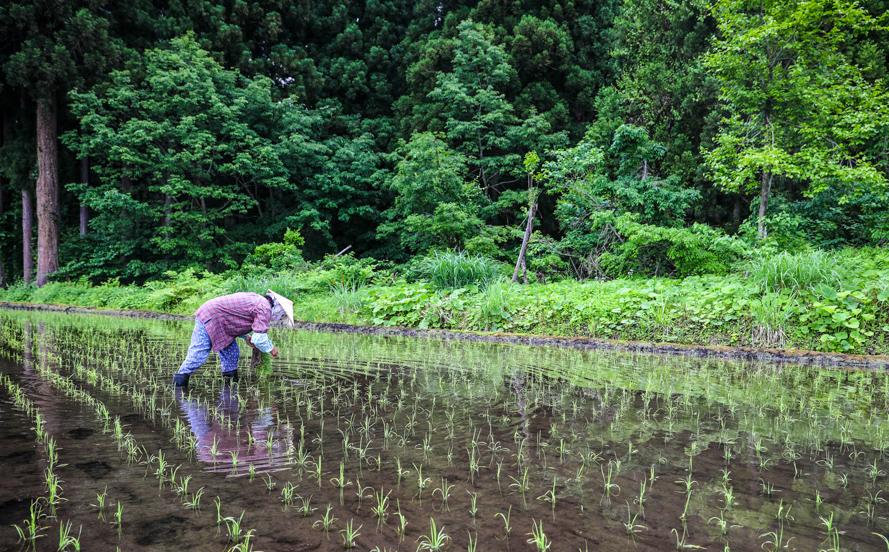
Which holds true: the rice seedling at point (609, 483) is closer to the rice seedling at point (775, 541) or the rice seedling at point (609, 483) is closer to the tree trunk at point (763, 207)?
the rice seedling at point (775, 541)

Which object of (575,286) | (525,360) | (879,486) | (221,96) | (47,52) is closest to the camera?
(879,486)

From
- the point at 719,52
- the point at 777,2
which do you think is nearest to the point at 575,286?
the point at 719,52

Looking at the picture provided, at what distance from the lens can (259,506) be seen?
296cm

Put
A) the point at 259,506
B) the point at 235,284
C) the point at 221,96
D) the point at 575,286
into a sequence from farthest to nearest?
the point at 221,96, the point at 235,284, the point at 575,286, the point at 259,506

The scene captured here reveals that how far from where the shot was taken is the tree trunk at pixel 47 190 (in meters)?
20.4

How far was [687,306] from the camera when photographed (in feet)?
31.0

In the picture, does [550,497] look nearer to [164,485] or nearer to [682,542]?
[682,542]

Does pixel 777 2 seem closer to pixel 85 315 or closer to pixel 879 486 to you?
pixel 879 486

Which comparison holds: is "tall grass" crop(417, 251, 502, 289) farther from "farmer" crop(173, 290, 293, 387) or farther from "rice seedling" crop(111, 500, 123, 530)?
"rice seedling" crop(111, 500, 123, 530)

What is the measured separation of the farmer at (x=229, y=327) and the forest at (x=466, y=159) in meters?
5.52

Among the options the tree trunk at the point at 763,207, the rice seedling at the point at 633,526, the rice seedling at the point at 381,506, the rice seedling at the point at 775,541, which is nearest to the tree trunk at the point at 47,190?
the rice seedling at the point at 381,506

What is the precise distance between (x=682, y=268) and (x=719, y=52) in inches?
218

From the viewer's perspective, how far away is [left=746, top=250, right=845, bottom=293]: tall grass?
352 inches

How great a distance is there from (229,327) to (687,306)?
7377 millimetres
